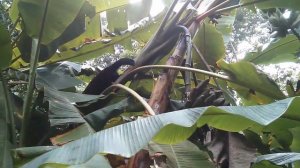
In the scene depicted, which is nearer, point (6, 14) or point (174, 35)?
point (174, 35)

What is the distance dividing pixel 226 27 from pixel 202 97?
2.64 ft

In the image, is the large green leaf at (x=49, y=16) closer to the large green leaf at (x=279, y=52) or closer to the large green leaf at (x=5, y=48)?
the large green leaf at (x=5, y=48)

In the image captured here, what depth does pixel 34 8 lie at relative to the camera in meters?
1.07

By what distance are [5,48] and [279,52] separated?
878 mm

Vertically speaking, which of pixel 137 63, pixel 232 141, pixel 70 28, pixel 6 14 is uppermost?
pixel 6 14

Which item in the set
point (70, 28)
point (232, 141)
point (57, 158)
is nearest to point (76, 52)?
point (70, 28)

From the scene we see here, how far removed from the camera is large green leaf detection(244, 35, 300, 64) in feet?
4.59

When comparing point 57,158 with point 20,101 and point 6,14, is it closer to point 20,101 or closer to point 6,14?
point 20,101

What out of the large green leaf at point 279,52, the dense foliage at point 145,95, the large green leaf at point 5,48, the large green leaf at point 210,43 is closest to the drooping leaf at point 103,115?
the dense foliage at point 145,95

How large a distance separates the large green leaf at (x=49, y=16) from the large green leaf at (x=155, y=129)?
0.50 metres

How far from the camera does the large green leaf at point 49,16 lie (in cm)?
107

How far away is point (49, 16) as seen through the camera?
1082 millimetres

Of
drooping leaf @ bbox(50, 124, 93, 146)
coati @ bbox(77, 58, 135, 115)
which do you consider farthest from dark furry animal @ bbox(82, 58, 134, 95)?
drooping leaf @ bbox(50, 124, 93, 146)

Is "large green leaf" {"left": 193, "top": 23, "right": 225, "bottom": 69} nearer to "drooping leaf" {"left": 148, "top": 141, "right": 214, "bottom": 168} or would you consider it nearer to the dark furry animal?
the dark furry animal
